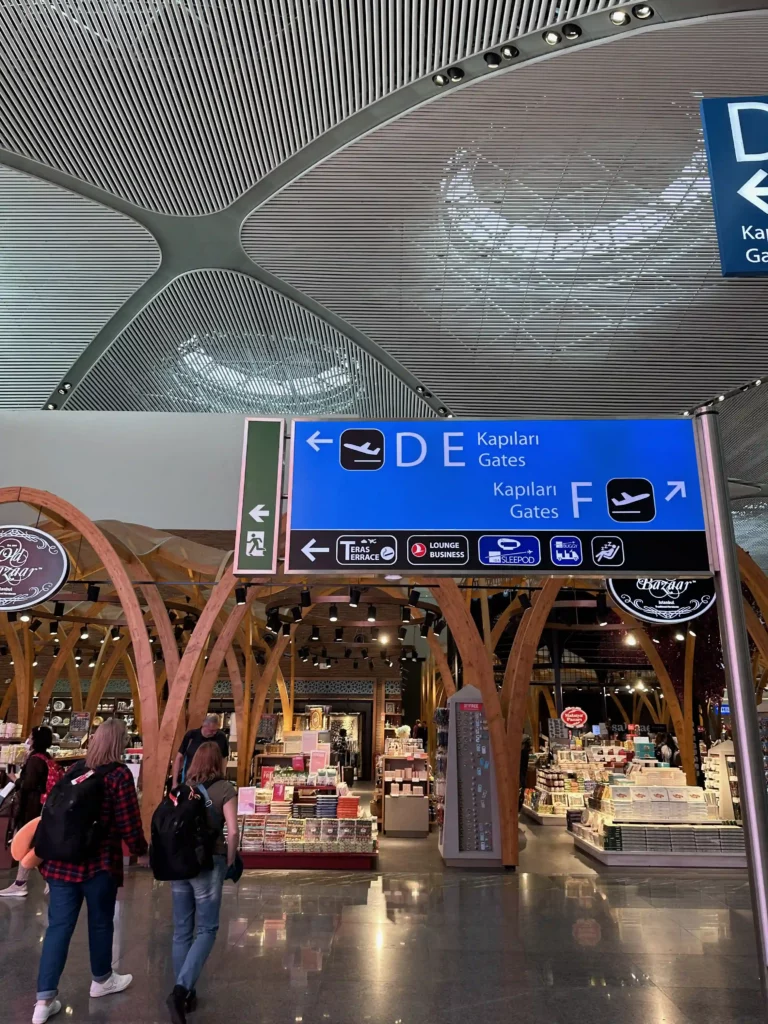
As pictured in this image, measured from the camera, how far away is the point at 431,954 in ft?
18.9

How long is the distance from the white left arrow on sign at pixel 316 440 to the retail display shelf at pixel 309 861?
760 cm

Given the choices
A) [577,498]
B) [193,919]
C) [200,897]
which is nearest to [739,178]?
[577,498]

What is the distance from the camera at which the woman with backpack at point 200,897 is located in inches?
170

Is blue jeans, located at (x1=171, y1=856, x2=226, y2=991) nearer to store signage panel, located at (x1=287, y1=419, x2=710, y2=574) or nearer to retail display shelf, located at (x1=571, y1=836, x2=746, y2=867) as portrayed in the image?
store signage panel, located at (x1=287, y1=419, x2=710, y2=574)

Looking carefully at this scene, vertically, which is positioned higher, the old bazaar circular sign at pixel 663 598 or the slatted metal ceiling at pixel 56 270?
the slatted metal ceiling at pixel 56 270

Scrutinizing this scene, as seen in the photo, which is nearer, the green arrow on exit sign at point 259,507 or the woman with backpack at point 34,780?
the green arrow on exit sign at point 259,507

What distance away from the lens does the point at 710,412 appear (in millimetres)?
2924

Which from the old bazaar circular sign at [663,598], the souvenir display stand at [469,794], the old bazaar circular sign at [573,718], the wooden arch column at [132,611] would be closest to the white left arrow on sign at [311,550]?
the old bazaar circular sign at [663,598]

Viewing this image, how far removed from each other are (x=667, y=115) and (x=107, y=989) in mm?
7620

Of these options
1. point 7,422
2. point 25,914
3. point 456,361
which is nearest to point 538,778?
point 456,361

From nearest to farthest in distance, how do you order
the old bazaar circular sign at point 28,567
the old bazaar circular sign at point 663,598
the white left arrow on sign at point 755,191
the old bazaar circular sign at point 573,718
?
the white left arrow on sign at point 755,191
the old bazaar circular sign at point 663,598
the old bazaar circular sign at point 28,567
the old bazaar circular sign at point 573,718

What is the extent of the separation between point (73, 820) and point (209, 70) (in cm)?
541

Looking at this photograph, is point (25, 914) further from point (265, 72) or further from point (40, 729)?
point (265, 72)

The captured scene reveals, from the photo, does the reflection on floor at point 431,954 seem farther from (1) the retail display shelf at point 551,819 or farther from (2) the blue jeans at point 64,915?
(1) the retail display shelf at point 551,819
